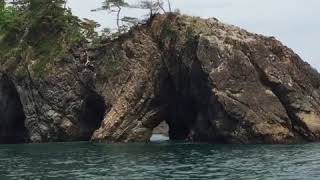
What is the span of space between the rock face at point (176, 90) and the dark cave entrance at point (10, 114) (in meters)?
0.16

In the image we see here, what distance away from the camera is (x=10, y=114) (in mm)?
81625

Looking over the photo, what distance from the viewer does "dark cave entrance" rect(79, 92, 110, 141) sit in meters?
77.6

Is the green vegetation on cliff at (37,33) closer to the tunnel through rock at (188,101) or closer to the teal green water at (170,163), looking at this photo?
the tunnel through rock at (188,101)

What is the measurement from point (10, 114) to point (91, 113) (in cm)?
1275

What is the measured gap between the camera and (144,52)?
75.9 metres

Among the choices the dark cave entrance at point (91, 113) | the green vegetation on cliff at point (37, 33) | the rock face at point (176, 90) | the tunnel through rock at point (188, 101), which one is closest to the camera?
the rock face at point (176, 90)

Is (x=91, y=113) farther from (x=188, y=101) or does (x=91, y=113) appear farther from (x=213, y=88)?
(x=213, y=88)

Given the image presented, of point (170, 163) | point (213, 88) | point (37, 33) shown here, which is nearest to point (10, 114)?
point (37, 33)

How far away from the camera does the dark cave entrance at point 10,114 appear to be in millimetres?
80875

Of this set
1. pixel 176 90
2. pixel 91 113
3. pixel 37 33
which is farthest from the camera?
pixel 37 33

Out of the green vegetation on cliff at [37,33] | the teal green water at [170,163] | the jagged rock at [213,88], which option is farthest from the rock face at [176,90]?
the teal green water at [170,163]

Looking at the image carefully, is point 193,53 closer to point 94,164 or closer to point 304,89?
point 304,89

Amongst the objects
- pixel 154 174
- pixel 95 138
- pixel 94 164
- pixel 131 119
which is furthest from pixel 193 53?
pixel 154 174

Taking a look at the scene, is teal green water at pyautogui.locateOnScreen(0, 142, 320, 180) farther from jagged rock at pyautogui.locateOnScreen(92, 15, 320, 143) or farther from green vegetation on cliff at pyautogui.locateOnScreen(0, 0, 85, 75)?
green vegetation on cliff at pyautogui.locateOnScreen(0, 0, 85, 75)
